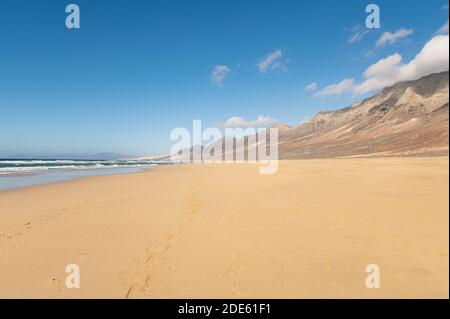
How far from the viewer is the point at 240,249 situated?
6.78m

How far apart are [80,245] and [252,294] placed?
209 inches

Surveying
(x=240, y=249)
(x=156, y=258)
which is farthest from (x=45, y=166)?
(x=240, y=249)

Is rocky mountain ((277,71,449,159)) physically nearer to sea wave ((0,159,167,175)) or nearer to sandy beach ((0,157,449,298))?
sandy beach ((0,157,449,298))

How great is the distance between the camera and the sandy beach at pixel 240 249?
4.91 meters

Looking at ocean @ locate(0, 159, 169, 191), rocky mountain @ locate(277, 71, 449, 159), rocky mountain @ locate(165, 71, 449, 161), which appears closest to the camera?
ocean @ locate(0, 159, 169, 191)

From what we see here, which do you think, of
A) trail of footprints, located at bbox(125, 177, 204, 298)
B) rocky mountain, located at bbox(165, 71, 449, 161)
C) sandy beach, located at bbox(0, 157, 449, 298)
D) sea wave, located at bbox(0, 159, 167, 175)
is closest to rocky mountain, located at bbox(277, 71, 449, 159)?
rocky mountain, located at bbox(165, 71, 449, 161)

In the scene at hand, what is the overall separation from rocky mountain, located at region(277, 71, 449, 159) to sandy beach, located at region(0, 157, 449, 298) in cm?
5118

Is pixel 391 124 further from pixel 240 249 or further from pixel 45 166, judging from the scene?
pixel 240 249

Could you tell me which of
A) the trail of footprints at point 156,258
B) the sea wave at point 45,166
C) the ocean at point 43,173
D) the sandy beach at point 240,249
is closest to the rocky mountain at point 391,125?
the sandy beach at point 240,249

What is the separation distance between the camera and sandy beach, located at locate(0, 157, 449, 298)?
4.91m

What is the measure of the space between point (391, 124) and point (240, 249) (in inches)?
4275

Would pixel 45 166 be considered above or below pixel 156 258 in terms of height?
above

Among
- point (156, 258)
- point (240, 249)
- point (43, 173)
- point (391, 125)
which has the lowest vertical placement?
point (156, 258)
